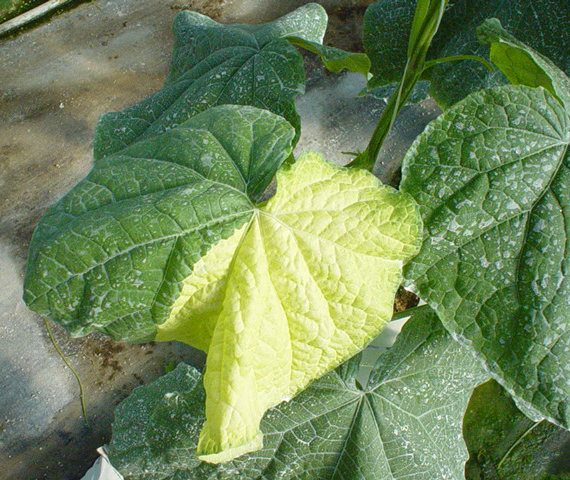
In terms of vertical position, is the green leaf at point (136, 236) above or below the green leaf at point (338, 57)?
below

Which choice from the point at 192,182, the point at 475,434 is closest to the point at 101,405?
the point at 475,434

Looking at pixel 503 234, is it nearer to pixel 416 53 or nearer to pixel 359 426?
pixel 416 53

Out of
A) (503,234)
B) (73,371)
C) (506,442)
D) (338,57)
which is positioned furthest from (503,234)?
(73,371)

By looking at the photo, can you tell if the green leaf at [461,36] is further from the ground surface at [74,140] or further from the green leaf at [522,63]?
the ground surface at [74,140]

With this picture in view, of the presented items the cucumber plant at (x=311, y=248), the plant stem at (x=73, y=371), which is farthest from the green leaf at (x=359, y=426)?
the plant stem at (x=73, y=371)

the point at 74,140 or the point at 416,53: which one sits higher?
the point at 416,53
